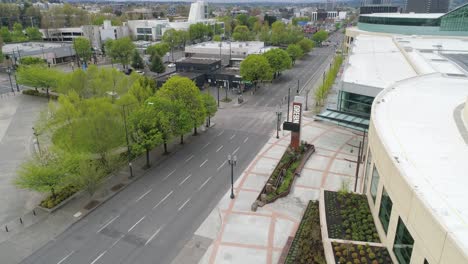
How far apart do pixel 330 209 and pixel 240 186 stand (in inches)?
470

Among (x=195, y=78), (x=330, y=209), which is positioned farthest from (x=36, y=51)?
(x=330, y=209)

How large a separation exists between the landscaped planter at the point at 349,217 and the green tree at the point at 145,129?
67.2 feet

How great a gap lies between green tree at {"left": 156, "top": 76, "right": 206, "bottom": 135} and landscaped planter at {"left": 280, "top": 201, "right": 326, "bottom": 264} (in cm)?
2136

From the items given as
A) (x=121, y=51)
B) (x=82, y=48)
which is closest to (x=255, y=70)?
(x=121, y=51)

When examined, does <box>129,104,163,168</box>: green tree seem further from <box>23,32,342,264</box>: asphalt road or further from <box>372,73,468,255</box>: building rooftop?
<box>372,73,468,255</box>: building rooftop

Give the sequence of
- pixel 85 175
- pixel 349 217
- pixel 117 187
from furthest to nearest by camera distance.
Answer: pixel 117 187, pixel 85 175, pixel 349 217

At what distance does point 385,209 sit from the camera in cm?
2317

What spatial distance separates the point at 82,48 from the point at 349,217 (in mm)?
103544

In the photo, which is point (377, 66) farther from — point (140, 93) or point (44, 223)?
point (44, 223)

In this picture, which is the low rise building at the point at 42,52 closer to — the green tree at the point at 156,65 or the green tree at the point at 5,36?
the green tree at the point at 5,36

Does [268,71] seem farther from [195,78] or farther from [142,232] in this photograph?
[142,232]

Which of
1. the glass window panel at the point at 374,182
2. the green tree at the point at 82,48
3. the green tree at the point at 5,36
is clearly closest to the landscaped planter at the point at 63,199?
the glass window panel at the point at 374,182

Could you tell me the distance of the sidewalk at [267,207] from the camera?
27453mm

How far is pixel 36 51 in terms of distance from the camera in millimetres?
101125
